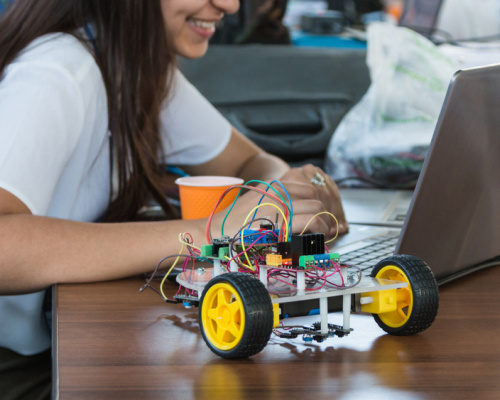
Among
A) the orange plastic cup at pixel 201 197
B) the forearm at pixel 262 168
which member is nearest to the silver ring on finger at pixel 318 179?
the orange plastic cup at pixel 201 197

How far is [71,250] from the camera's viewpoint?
72cm

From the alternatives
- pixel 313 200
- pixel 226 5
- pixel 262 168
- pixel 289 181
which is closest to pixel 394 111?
pixel 262 168

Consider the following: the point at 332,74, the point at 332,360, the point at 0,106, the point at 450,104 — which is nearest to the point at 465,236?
the point at 450,104

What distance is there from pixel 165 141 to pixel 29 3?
40 centimetres

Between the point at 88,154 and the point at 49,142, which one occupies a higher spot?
the point at 49,142

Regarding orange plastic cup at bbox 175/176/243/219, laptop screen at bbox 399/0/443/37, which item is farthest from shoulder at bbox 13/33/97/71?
laptop screen at bbox 399/0/443/37

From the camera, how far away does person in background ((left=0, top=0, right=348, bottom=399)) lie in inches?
28.7

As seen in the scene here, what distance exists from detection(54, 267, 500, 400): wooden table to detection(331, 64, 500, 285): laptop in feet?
0.24

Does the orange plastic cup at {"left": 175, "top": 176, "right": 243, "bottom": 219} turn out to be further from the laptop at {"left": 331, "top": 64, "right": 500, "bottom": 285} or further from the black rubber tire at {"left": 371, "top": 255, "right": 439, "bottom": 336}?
the black rubber tire at {"left": 371, "top": 255, "right": 439, "bottom": 336}

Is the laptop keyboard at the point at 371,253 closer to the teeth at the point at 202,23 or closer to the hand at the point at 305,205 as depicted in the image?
the hand at the point at 305,205

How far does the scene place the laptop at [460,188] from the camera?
0.60 m

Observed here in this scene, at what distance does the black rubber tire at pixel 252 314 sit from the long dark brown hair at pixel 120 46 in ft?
1.97

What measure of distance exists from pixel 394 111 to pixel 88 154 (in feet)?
2.66

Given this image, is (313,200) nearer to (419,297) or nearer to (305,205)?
(305,205)
